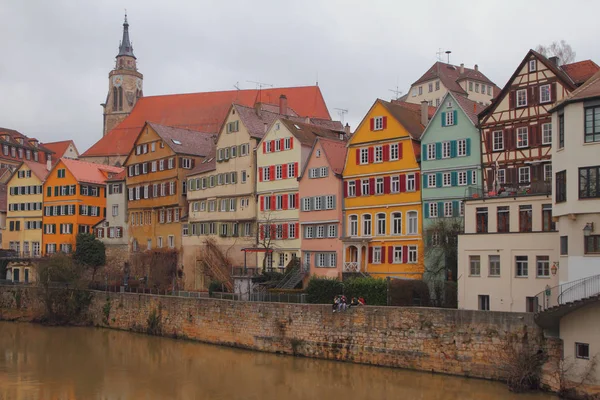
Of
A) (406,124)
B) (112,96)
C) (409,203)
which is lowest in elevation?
(409,203)

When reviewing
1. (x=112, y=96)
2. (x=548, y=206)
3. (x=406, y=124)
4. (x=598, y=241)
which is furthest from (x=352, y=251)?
(x=112, y=96)

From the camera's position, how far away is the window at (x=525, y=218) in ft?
114

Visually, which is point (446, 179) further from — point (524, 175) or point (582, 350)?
point (582, 350)

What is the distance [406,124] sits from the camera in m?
46.5

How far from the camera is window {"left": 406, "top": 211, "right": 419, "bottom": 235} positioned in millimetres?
45344

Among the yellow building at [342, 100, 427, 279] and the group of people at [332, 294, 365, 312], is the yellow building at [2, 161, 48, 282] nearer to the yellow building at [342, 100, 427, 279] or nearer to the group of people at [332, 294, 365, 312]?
the yellow building at [342, 100, 427, 279]

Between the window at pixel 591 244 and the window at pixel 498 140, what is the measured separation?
12.4m

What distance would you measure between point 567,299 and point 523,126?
1290 centimetres

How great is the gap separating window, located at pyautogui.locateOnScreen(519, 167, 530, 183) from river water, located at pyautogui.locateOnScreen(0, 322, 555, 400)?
11.7 meters

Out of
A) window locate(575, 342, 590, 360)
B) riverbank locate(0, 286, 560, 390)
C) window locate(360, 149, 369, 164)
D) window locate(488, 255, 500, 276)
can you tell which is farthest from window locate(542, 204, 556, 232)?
window locate(360, 149, 369, 164)

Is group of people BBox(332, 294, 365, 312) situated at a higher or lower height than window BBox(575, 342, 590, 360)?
higher

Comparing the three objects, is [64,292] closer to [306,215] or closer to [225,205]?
[225,205]

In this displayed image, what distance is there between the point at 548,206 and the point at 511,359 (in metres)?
6.97

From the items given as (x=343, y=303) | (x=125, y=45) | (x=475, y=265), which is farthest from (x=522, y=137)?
(x=125, y=45)
